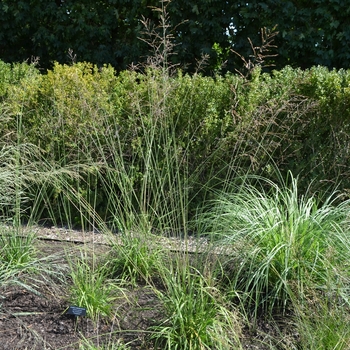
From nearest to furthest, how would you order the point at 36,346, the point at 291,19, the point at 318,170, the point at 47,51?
the point at 36,346
the point at 318,170
the point at 291,19
the point at 47,51

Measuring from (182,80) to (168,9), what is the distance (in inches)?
120

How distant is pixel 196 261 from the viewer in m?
3.65

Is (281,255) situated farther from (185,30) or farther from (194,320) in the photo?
(185,30)

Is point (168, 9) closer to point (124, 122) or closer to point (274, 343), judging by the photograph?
point (124, 122)

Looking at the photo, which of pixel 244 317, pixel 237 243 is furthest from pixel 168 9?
pixel 244 317

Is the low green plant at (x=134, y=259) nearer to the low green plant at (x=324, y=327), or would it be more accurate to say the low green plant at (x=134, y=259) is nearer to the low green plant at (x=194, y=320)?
the low green plant at (x=194, y=320)

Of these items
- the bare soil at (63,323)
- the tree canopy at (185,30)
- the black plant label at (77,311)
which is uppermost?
the tree canopy at (185,30)

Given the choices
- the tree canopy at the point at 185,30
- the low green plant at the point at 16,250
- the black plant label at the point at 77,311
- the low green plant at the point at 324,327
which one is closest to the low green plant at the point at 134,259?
the black plant label at the point at 77,311

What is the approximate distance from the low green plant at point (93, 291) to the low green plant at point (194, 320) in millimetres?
374

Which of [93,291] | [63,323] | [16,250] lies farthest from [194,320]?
[16,250]

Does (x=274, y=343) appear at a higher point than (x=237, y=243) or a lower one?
lower

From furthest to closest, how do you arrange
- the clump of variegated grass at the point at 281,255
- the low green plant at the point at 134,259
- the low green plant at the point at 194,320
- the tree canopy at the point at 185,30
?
the tree canopy at the point at 185,30
the low green plant at the point at 134,259
the clump of variegated grass at the point at 281,255
the low green plant at the point at 194,320

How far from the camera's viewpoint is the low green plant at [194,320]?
3.23 m

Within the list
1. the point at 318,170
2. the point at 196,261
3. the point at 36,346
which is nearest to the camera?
the point at 36,346
